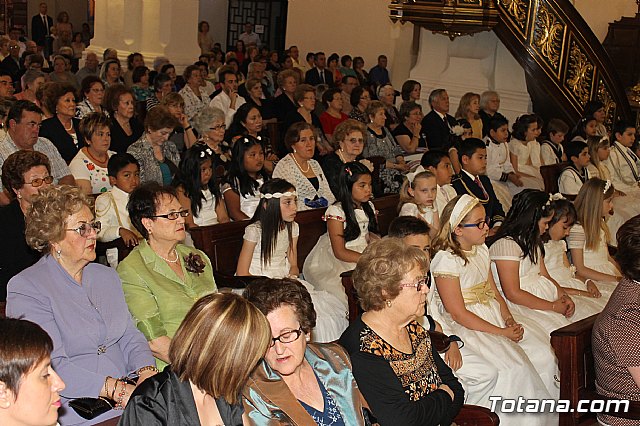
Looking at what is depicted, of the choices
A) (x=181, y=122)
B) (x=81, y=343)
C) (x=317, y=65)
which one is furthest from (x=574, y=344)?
(x=317, y=65)

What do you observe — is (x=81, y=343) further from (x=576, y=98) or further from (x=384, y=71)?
(x=384, y=71)

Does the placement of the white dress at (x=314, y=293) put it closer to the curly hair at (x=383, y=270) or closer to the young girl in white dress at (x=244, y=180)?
the young girl in white dress at (x=244, y=180)

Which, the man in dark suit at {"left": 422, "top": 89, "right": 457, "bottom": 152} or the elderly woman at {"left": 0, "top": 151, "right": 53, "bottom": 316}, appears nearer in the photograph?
the elderly woman at {"left": 0, "top": 151, "right": 53, "bottom": 316}

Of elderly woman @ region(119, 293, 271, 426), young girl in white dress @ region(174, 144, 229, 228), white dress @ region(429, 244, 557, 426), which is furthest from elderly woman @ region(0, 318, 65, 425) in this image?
young girl in white dress @ region(174, 144, 229, 228)

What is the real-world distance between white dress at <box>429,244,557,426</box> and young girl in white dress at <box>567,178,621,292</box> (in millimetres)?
1363

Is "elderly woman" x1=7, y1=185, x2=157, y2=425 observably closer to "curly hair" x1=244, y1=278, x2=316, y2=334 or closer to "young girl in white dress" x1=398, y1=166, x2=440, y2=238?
"curly hair" x1=244, y1=278, x2=316, y2=334

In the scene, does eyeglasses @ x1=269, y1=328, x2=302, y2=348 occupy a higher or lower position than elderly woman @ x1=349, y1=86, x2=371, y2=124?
lower

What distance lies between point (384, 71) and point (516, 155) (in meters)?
6.57

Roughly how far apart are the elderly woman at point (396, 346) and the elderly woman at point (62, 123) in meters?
4.13

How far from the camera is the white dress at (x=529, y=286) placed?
5.21 meters

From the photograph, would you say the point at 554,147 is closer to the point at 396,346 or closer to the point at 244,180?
the point at 244,180

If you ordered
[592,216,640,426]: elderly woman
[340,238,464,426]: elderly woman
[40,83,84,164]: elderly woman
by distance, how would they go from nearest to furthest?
[340,238,464,426]: elderly woman, [592,216,640,426]: elderly woman, [40,83,84,164]: elderly woman

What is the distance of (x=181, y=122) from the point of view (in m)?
8.45

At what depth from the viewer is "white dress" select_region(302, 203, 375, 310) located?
18.7 feet
